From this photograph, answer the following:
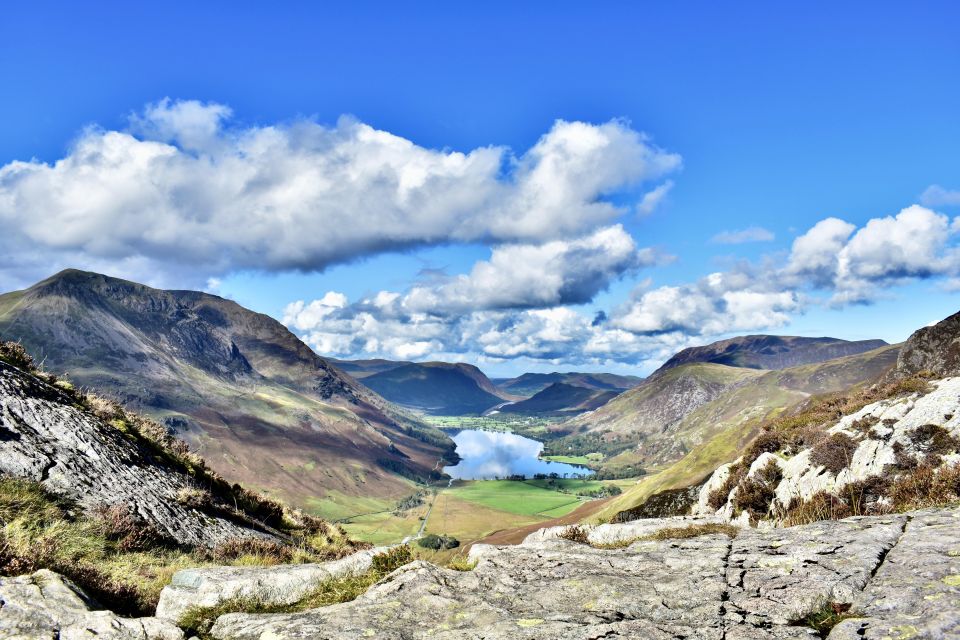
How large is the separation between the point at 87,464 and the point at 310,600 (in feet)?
37.5

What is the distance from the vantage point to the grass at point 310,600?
8422 mm

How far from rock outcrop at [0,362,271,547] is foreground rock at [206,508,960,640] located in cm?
999

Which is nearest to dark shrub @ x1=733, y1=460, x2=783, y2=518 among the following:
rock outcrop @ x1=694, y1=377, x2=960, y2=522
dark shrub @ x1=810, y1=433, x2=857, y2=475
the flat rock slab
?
rock outcrop @ x1=694, y1=377, x2=960, y2=522

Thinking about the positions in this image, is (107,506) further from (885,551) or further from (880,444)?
(880,444)

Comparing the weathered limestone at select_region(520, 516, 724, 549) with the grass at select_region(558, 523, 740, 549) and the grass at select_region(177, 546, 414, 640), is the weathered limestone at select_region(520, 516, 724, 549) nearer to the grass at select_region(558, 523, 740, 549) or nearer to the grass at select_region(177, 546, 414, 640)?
the grass at select_region(558, 523, 740, 549)

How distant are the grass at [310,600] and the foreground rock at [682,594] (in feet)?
1.59

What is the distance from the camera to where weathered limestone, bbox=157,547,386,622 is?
918 centimetres

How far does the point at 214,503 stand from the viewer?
1995cm

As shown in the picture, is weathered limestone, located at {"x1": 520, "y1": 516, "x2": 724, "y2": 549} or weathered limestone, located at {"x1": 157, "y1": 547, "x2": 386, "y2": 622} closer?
weathered limestone, located at {"x1": 157, "y1": 547, "x2": 386, "y2": 622}

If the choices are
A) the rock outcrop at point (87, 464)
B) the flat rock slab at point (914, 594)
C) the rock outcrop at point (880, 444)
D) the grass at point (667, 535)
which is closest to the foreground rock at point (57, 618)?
the rock outcrop at point (87, 464)

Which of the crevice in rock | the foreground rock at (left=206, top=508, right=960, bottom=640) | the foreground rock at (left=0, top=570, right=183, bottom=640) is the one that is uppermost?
the foreground rock at (left=0, top=570, right=183, bottom=640)

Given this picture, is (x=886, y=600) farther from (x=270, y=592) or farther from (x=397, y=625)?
(x=270, y=592)

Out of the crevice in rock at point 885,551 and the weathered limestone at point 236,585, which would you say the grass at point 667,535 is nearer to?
the crevice in rock at point 885,551

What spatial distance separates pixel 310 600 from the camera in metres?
9.73
